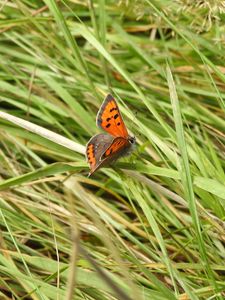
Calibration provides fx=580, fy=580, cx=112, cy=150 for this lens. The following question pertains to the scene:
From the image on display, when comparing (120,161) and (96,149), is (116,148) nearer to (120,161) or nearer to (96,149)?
(96,149)

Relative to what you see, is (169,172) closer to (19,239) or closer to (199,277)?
(199,277)

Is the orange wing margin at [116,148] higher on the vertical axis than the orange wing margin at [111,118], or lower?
lower

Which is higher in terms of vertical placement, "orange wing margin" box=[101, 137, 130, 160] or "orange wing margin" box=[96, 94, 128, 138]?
"orange wing margin" box=[96, 94, 128, 138]

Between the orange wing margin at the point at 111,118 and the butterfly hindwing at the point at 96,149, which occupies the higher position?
the orange wing margin at the point at 111,118

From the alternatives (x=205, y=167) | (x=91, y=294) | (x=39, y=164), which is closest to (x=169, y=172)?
(x=205, y=167)
